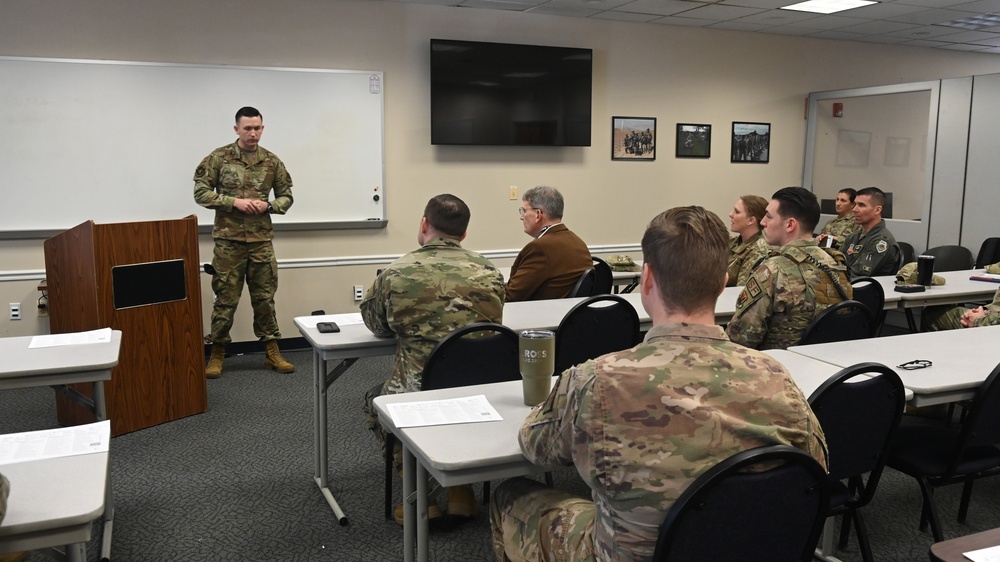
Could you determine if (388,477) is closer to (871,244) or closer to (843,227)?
(871,244)

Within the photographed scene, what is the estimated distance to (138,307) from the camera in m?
4.06

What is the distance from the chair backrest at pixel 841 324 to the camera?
3043 mm

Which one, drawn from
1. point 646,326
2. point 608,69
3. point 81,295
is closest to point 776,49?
point 608,69

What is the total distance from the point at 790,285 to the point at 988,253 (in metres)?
4.34

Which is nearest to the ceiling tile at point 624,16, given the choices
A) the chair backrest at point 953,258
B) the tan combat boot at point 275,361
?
the chair backrest at point 953,258

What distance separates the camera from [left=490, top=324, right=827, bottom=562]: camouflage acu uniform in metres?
1.39

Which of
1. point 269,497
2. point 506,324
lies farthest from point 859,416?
point 269,497

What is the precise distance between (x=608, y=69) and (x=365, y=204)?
2.56 meters

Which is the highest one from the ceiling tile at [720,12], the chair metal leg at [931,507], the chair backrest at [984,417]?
the ceiling tile at [720,12]

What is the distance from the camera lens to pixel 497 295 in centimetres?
283

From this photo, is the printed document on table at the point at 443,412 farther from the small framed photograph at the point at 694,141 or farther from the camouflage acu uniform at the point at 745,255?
the small framed photograph at the point at 694,141

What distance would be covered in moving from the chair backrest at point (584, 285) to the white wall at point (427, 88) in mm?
2394

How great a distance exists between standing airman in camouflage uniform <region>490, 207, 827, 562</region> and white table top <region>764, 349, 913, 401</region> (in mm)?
748

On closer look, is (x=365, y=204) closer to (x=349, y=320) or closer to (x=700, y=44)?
(x=349, y=320)
